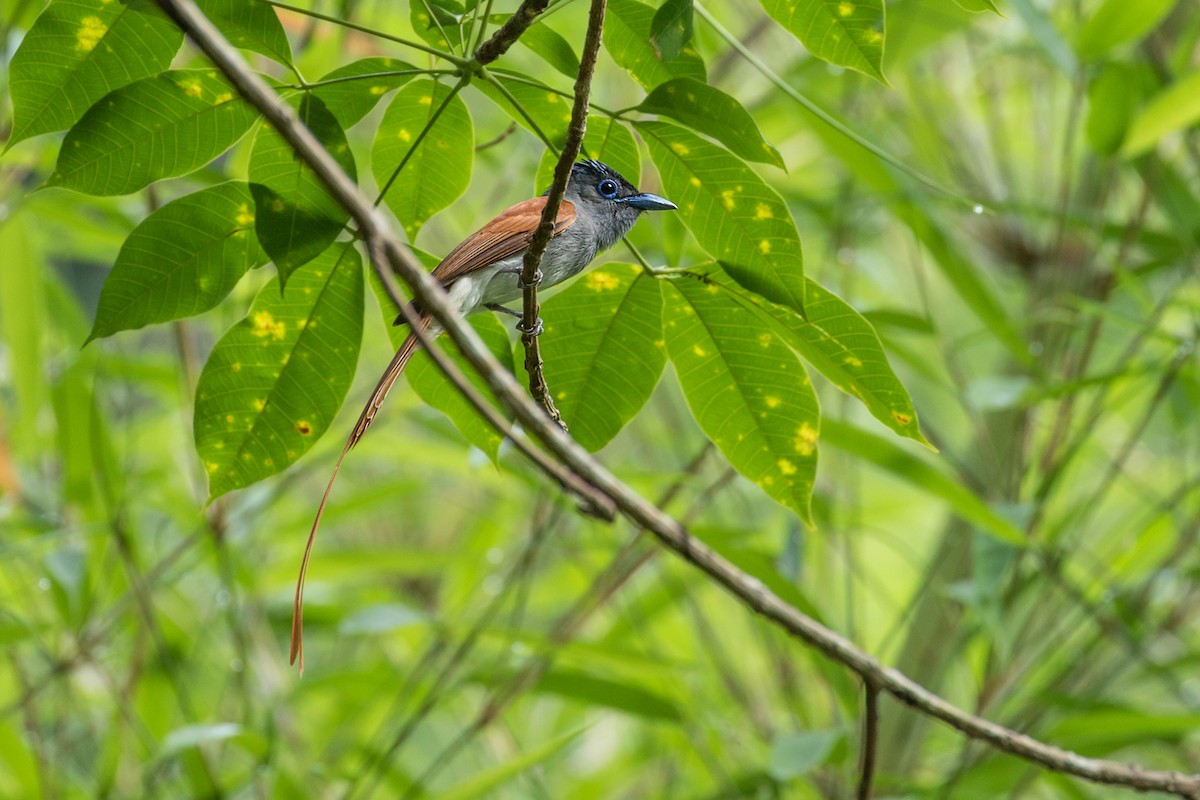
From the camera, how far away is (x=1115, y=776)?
33.2 inches

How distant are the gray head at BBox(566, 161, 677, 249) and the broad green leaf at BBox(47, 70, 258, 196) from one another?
20.5 inches

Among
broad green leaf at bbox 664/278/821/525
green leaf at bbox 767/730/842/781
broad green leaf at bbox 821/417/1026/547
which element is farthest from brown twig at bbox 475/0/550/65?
green leaf at bbox 767/730/842/781

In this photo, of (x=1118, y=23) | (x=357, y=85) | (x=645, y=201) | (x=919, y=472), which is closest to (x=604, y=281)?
(x=357, y=85)

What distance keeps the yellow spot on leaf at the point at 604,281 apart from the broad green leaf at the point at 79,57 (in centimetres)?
38

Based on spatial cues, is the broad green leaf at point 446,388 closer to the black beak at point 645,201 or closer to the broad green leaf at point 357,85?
the broad green leaf at point 357,85

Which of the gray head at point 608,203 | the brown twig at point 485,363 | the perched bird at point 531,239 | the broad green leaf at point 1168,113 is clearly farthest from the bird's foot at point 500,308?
the broad green leaf at point 1168,113

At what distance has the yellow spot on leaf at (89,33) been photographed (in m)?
0.87

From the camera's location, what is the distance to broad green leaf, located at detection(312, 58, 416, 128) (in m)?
0.91

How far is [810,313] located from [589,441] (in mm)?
232

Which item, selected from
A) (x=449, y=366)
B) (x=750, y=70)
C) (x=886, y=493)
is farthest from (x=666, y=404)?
(x=449, y=366)

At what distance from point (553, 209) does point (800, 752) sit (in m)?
0.99

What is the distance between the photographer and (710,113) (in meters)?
0.89

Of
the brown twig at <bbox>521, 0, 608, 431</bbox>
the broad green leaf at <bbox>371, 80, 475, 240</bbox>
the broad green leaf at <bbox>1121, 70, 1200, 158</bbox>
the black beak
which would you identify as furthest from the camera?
the broad green leaf at <bbox>1121, 70, 1200, 158</bbox>

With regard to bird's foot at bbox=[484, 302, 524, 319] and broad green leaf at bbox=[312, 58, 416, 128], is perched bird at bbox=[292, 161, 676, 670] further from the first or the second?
broad green leaf at bbox=[312, 58, 416, 128]
